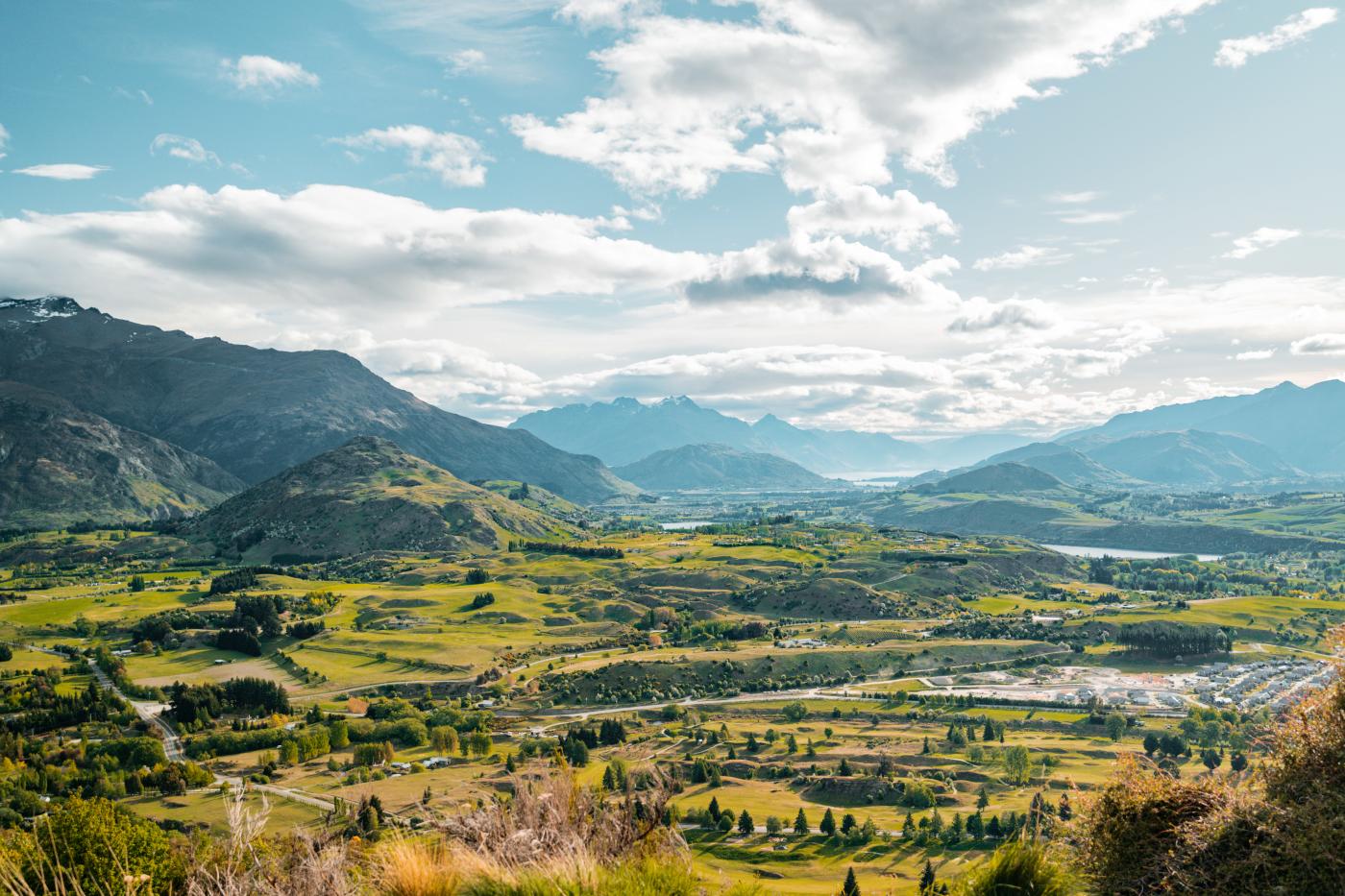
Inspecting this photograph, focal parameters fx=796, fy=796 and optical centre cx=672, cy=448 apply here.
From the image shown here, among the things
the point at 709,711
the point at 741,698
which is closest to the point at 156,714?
the point at 709,711

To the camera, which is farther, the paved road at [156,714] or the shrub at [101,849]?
the paved road at [156,714]

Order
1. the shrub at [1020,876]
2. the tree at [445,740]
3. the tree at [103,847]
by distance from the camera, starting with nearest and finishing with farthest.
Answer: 1. the shrub at [1020,876]
2. the tree at [103,847]
3. the tree at [445,740]

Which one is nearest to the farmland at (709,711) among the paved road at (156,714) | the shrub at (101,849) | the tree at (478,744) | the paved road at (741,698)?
the tree at (478,744)

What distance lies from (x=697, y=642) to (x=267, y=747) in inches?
3732

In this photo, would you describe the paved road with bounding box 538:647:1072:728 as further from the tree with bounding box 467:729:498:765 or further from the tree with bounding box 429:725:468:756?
the tree with bounding box 429:725:468:756

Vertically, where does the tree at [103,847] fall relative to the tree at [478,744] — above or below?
above

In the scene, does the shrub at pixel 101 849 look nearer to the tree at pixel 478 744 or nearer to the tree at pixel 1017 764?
the tree at pixel 478 744

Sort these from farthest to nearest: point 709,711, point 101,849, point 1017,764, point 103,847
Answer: point 709,711 → point 1017,764 → point 101,849 → point 103,847

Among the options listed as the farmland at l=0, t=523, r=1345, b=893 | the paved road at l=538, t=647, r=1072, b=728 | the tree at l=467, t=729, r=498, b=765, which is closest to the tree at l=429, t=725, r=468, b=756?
the farmland at l=0, t=523, r=1345, b=893

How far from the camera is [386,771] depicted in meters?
100

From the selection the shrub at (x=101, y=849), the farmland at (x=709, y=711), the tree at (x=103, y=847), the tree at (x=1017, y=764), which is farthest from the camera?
the tree at (x=1017, y=764)

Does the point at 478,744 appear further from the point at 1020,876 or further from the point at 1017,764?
the point at 1020,876

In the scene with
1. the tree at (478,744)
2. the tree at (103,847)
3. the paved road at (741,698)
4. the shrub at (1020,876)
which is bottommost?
the paved road at (741,698)

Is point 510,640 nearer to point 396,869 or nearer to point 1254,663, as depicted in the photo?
point 1254,663
